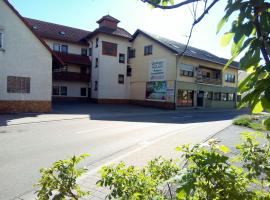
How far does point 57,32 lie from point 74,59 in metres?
4.81

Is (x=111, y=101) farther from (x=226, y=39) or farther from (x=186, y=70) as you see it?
(x=226, y=39)

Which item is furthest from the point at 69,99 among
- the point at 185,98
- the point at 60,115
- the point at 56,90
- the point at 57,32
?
the point at 60,115

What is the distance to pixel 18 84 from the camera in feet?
66.7

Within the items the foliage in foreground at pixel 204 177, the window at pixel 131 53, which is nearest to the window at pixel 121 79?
the window at pixel 131 53

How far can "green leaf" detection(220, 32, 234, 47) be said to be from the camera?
1.28 metres

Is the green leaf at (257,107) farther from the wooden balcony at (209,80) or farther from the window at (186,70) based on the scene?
the wooden balcony at (209,80)

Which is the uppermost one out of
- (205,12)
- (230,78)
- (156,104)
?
(230,78)

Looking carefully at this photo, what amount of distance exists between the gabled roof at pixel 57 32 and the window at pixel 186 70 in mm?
14347

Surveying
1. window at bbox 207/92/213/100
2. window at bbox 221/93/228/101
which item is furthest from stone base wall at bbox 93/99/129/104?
window at bbox 221/93/228/101

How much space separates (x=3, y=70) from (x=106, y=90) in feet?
58.5

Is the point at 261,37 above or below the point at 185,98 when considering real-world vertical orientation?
above

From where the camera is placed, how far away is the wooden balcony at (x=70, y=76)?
35.4 m

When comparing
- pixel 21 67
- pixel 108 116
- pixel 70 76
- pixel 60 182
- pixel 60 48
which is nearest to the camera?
pixel 60 182

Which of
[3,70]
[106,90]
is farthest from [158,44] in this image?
[3,70]
